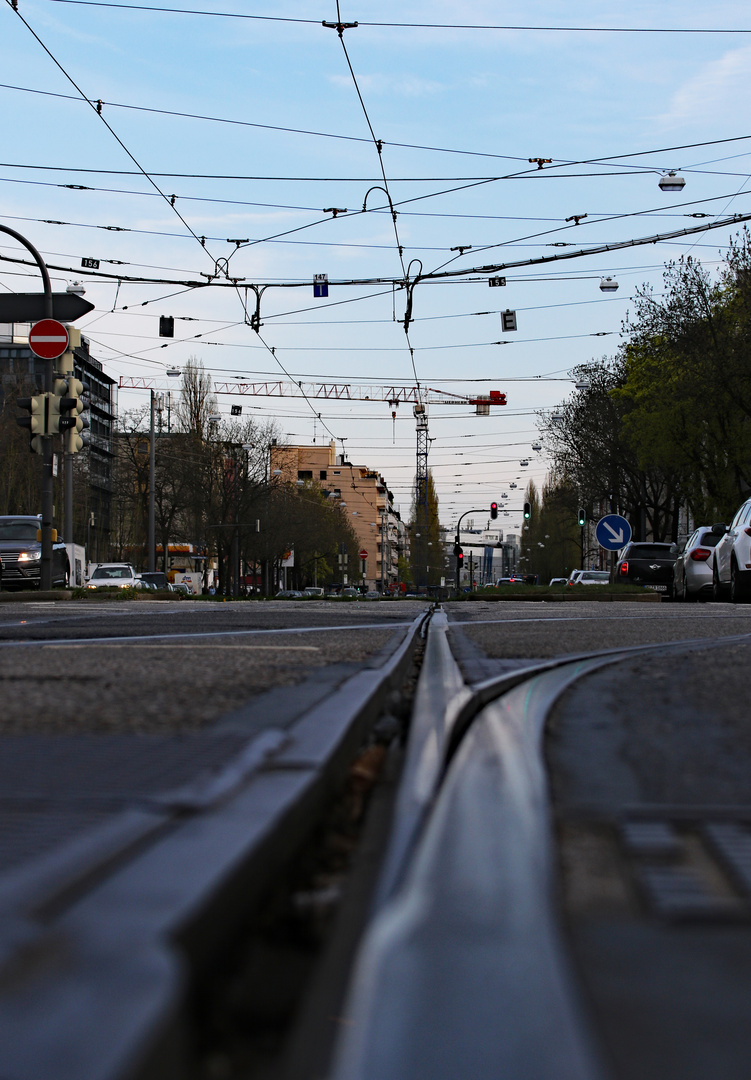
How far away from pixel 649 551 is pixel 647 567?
2.44 feet

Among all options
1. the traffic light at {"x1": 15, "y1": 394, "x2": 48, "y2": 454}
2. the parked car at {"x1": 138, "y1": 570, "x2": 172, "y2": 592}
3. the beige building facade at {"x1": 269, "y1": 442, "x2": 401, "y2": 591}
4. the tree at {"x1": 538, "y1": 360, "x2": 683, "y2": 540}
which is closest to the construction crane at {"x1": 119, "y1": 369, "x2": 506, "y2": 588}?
the tree at {"x1": 538, "y1": 360, "x2": 683, "y2": 540}

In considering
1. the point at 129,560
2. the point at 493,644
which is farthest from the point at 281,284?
the point at 129,560

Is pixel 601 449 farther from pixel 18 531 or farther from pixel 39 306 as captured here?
pixel 39 306

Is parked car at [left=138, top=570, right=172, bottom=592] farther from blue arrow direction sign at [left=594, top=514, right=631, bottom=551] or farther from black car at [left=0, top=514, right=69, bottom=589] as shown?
blue arrow direction sign at [left=594, top=514, right=631, bottom=551]

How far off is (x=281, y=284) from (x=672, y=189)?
10.1m

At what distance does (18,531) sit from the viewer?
3294 centimetres

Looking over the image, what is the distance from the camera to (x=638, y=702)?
394cm

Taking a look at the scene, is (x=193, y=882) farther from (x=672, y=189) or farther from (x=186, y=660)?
(x=672, y=189)

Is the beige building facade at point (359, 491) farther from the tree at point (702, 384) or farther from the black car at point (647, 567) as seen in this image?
the black car at point (647, 567)

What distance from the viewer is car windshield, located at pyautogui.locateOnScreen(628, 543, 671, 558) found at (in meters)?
35.9

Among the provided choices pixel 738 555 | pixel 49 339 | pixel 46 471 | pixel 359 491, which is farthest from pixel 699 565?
pixel 359 491

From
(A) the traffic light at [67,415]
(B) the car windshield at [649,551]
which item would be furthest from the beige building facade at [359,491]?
Result: (A) the traffic light at [67,415]

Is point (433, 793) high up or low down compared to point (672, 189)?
down

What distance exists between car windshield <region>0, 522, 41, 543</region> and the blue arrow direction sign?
15735 mm
